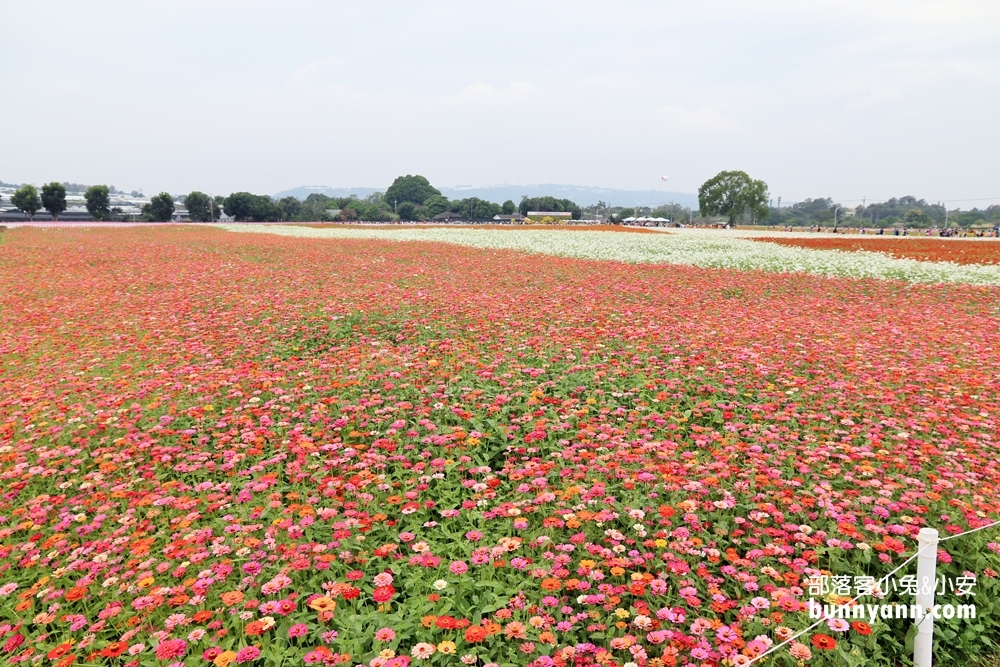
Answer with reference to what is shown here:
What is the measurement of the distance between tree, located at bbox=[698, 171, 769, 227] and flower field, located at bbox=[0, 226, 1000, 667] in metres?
77.6

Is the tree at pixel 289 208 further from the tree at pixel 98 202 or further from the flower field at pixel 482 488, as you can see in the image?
the flower field at pixel 482 488

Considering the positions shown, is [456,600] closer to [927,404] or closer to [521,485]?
[521,485]

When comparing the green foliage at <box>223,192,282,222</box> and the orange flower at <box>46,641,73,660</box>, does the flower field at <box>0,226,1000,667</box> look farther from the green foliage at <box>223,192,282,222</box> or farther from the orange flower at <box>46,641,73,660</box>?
the green foliage at <box>223,192,282,222</box>

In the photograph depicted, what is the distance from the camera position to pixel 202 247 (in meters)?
25.5

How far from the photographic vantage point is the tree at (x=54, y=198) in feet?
246

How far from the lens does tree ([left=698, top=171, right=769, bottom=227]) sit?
79.0 m

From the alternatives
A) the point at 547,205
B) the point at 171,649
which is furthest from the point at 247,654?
the point at 547,205

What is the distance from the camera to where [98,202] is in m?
78.4

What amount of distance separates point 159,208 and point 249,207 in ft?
40.6

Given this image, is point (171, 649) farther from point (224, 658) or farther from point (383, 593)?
point (383, 593)

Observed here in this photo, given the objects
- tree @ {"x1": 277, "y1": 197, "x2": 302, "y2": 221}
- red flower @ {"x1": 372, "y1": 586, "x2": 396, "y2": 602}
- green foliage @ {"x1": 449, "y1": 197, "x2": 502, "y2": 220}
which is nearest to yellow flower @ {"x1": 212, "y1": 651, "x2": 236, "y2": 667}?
red flower @ {"x1": 372, "y1": 586, "x2": 396, "y2": 602}

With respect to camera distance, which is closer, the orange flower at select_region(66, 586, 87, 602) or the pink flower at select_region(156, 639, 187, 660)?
the pink flower at select_region(156, 639, 187, 660)

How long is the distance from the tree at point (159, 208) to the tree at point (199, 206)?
11.2 feet

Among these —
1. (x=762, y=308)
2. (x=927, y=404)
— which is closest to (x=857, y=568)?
(x=927, y=404)
